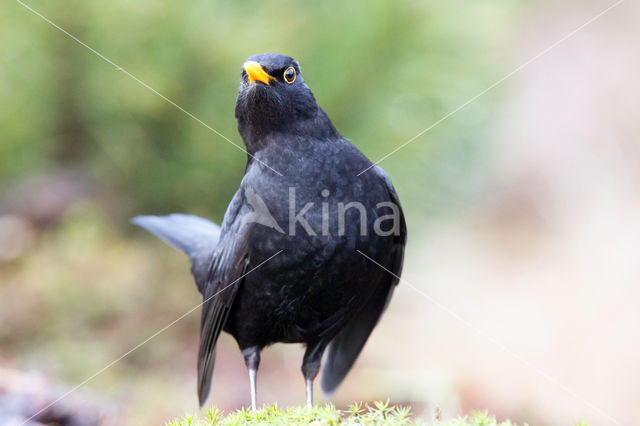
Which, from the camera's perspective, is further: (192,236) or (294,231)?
(192,236)

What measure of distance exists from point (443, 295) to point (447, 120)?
2113mm

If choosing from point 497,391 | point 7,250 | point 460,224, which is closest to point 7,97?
point 7,250

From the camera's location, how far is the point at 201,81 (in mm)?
5035

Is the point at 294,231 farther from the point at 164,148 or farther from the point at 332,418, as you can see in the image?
the point at 164,148

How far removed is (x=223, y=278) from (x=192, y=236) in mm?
898

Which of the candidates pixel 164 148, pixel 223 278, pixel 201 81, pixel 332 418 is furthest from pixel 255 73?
pixel 164 148

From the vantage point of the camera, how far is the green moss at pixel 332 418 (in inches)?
93.2

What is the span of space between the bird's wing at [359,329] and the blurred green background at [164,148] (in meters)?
0.85

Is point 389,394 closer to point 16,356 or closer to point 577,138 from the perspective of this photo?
point 16,356

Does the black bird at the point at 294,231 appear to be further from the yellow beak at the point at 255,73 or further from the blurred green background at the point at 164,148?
the blurred green background at the point at 164,148

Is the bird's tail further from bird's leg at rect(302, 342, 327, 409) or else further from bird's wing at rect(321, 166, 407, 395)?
bird's wing at rect(321, 166, 407, 395)

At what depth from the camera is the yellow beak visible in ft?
10.7

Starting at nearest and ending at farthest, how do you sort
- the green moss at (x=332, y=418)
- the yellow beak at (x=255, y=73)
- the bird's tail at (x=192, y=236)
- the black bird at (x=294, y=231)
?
the green moss at (x=332, y=418)
the black bird at (x=294, y=231)
the yellow beak at (x=255, y=73)
the bird's tail at (x=192, y=236)

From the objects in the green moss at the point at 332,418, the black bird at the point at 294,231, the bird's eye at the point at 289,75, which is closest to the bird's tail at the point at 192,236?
the black bird at the point at 294,231
